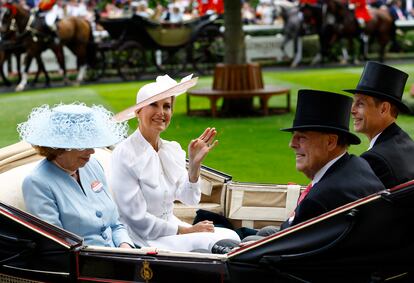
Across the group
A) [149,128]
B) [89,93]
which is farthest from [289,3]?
[149,128]

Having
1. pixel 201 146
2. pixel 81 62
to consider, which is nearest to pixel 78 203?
pixel 201 146

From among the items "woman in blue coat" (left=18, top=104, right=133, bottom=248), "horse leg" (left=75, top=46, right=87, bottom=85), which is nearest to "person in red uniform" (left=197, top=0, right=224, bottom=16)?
"horse leg" (left=75, top=46, right=87, bottom=85)

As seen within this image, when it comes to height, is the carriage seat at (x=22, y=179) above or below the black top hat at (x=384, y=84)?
below

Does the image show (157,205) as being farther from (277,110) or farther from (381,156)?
(277,110)

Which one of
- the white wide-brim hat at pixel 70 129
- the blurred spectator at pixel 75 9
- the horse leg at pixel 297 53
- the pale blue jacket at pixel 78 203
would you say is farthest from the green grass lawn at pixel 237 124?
the white wide-brim hat at pixel 70 129

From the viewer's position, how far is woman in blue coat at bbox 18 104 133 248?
3928mm

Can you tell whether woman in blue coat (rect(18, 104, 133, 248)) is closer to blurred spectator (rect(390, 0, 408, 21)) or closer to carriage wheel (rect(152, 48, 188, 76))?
carriage wheel (rect(152, 48, 188, 76))

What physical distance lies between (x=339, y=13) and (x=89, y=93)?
26.3ft

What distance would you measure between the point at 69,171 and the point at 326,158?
4.02 feet

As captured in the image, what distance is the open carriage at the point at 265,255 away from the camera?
3.33m

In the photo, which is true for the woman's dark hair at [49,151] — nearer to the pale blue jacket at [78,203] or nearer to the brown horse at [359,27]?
the pale blue jacket at [78,203]

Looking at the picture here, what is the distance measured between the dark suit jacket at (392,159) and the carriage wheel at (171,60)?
16030mm

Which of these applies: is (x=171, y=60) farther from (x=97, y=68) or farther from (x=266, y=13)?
(x=266, y=13)

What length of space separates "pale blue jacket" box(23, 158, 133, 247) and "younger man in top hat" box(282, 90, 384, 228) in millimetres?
955
